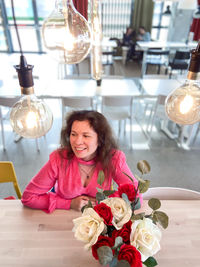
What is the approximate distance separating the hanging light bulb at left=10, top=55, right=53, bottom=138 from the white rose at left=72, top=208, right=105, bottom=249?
1.54 feet

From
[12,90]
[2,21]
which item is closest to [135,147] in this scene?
[12,90]

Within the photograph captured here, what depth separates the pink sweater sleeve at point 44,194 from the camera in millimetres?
1247

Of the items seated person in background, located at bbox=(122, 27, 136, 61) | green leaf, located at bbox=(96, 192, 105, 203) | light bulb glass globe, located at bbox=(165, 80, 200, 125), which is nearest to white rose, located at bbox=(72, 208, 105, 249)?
green leaf, located at bbox=(96, 192, 105, 203)


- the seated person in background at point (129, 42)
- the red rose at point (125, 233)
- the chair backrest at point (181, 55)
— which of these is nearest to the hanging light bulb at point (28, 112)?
the red rose at point (125, 233)

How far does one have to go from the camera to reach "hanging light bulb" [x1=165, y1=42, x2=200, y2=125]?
0.80 meters

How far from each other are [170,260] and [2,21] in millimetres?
9821

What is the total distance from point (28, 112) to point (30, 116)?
20 mm

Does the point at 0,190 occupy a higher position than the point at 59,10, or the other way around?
the point at 59,10

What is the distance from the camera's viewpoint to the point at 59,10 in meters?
0.69

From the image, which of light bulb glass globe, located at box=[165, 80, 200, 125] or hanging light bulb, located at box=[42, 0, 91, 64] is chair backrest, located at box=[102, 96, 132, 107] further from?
hanging light bulb, located at box=[42, 0, 91, 64]

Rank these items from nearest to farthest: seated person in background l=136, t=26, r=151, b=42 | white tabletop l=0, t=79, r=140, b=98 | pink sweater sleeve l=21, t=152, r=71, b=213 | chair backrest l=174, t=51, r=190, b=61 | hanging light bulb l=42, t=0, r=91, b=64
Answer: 1. hanging light bulb l=42, t=0, r=91, b=64
2. pink sweater sleeve l=21, t=152, r=71, b=213
3. white tabletop l=0, t=79, r=140, b=98
4. chair backrest l=174, t=51, r=190, b=61
5. seated person in background l=136, t=26, r=151, b=42

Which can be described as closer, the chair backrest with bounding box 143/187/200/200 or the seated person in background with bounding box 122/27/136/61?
the chair backrest with bounding box 143/187/200/200

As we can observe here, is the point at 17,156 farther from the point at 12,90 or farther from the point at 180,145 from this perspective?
the point at 180,145

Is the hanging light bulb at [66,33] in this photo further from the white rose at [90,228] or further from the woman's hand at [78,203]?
the woman's hand at [78,203]
